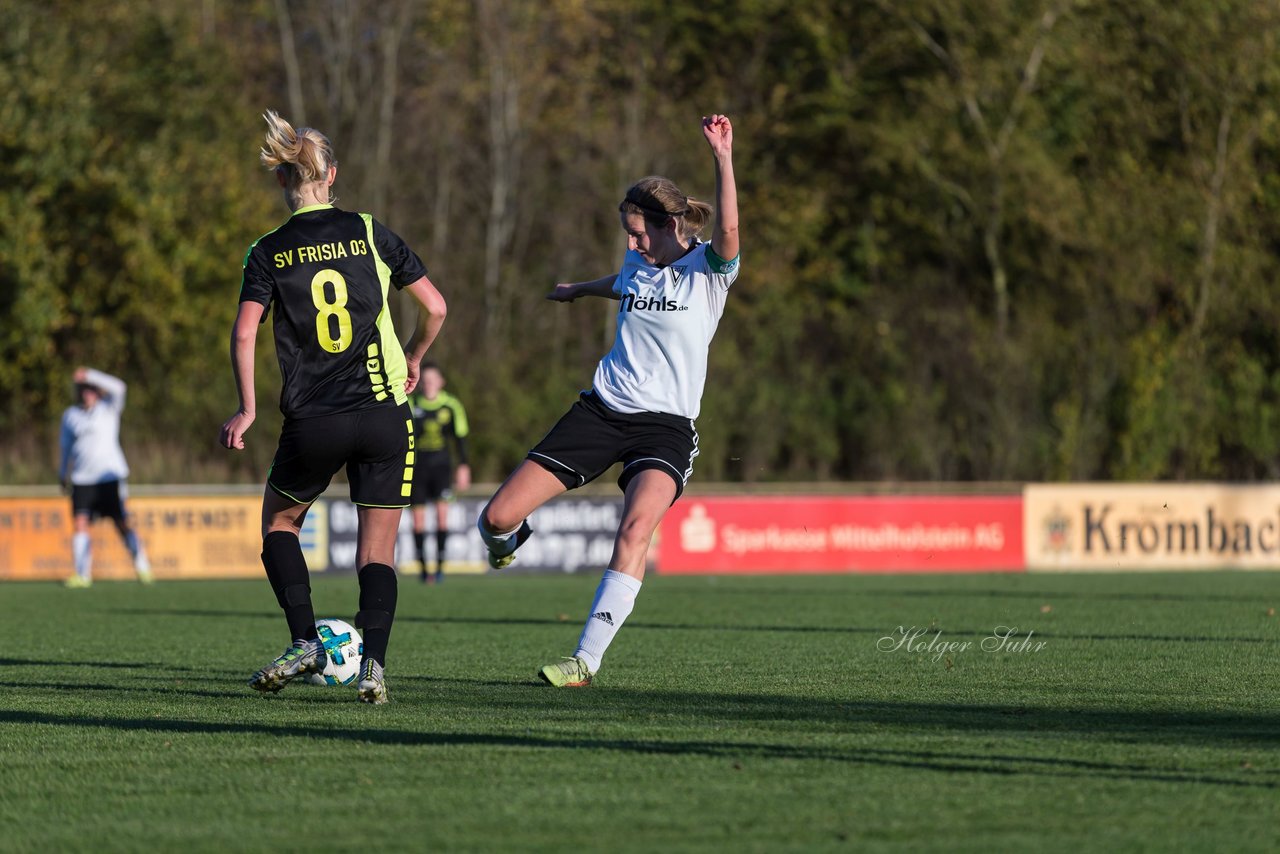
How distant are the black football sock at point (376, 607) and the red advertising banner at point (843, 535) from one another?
16.7 meters

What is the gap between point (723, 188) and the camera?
276 inches

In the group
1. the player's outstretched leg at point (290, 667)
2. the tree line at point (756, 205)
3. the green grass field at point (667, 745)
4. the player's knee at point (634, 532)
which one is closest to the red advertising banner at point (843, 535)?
the tree line at point (756, 205)

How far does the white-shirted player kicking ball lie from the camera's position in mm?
7379

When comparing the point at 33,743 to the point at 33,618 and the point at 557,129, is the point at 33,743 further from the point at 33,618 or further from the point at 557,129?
the point at 557,129

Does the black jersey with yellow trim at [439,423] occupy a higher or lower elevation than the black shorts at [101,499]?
higher

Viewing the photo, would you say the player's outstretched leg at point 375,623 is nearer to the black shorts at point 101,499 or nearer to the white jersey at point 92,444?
the white jersey at point 92,444

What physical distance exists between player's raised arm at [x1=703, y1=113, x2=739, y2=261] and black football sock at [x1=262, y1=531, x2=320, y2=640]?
208cm

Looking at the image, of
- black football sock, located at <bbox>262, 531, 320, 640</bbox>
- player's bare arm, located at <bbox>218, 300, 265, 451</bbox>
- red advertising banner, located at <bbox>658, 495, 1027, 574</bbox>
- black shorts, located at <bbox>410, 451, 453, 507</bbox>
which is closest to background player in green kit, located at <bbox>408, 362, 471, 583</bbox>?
black shorts, located at <bbox>410, 451, 453, 507</bbox>

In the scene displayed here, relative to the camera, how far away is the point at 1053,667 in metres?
8.34

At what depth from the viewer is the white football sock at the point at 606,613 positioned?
7383mm

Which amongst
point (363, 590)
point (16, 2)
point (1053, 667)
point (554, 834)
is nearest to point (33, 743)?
point (363, 590)

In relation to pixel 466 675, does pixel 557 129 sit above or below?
above

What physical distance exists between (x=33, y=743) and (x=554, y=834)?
241 centimetres

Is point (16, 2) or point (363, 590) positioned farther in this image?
point (16, 2)
